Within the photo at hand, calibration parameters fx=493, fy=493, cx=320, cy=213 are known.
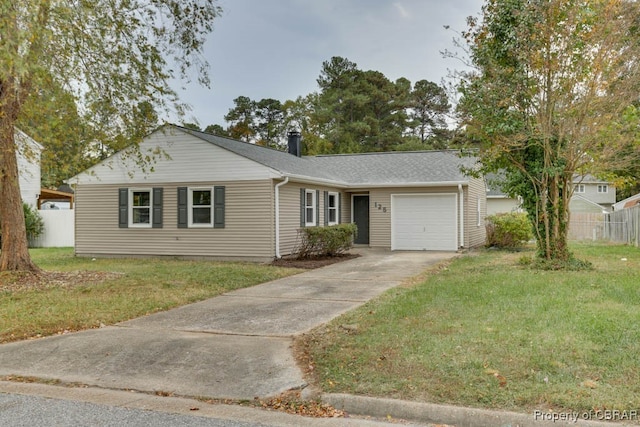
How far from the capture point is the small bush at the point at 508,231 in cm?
1811

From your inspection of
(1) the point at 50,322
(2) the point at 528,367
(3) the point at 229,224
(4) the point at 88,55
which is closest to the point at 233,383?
(2) the point at 528,367

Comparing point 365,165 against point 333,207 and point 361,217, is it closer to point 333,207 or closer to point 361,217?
point 361,217

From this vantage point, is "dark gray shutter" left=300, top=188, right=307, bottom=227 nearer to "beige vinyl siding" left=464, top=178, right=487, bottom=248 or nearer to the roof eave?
the roof eave

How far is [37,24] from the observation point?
772 centimetres

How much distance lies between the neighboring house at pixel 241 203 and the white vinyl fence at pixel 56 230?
17.3ft

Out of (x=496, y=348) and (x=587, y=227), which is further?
(x=587, y=227)

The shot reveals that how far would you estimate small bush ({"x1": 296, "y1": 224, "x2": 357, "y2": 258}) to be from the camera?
15.3 meters

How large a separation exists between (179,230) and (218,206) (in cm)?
161

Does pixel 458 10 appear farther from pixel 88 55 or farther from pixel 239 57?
pixel 88 55

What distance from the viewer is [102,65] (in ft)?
34.7

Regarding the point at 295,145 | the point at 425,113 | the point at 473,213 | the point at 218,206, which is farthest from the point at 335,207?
the point at 425,113

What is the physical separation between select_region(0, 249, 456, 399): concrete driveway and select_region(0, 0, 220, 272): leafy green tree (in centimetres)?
495

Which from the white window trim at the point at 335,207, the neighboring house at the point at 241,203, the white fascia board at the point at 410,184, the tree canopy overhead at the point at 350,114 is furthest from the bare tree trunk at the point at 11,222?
the tree canopy overhead at the point at 350,114

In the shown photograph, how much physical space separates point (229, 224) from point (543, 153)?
8807mm
